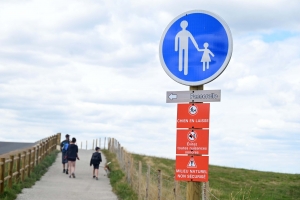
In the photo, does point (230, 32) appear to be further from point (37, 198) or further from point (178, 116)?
point (37, 198)

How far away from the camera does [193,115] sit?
5.67 metres

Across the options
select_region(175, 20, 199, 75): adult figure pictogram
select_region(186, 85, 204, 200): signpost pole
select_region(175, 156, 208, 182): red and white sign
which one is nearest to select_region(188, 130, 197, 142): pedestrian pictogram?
select_region(175, 156, 208, 182): red and white sign

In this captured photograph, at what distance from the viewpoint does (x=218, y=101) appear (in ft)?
18.3

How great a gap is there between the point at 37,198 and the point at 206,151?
1289 centimetres

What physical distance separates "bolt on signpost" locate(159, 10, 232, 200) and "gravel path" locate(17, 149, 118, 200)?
12.7 metres

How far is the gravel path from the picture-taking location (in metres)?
18.3

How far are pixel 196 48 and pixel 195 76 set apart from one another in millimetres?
292

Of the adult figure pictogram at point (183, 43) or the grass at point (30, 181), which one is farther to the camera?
the grass at point (30, 181)

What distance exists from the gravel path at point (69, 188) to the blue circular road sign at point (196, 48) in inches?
507

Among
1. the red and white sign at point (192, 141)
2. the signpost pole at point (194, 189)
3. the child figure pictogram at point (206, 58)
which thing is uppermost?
the child figure pictogram at point (206, 58)

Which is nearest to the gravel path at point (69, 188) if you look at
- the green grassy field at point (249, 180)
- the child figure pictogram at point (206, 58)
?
the green grassy field at point (249, 180)

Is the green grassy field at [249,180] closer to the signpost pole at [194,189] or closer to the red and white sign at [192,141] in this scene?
the signpost pole at [194,189]

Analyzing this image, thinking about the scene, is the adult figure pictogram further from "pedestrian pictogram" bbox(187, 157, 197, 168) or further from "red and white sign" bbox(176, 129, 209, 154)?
"pedestrian pictogram" bbox(187, 157, 197, 168)

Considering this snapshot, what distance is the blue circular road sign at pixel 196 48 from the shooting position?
5598 mm
